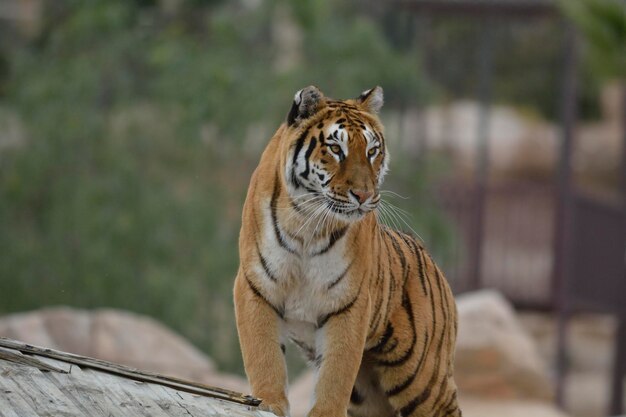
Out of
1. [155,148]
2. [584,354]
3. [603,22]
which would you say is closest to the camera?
[603,22]

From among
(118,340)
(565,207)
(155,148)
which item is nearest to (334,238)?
(118,340)

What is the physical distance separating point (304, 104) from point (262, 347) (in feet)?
2.18

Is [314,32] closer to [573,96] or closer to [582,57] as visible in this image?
[573,96]

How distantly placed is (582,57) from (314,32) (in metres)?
8.12

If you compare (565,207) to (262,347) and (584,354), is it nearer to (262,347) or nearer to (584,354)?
(584,354)

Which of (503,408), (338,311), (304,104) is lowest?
(503,408)

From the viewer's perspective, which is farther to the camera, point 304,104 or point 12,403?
point 304,104

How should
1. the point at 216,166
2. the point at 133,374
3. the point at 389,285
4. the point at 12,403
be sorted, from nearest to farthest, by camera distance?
the point at 12,403
the point at 133,374
the point at 389,285
the point at 216,166

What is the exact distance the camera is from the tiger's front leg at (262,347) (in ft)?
10.8

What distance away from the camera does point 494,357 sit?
28.5 ft

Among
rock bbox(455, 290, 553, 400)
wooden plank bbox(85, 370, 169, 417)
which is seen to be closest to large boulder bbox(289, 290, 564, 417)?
rock bbox(455, 290, 553, 400)

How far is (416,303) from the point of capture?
12.0 ft

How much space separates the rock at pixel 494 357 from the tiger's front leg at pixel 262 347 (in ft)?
17.6

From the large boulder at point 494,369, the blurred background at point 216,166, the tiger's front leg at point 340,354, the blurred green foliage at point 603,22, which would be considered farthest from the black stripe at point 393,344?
the blurred green foliage at point 603,22
